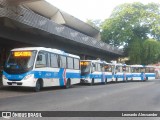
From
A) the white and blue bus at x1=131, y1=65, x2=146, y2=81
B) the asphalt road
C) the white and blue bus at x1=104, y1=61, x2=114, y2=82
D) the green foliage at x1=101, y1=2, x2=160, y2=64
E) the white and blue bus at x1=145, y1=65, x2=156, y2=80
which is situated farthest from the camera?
the green foliage at x1=101, y1=2, x2=160, y2=64

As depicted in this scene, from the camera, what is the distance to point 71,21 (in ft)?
170

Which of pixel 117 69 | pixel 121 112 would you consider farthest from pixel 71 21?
pixel 121 112

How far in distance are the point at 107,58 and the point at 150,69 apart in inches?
503

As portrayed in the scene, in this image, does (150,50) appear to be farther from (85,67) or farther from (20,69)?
(20,69)

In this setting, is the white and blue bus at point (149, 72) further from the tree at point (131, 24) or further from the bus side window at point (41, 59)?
the bus side window at point (41, 59)

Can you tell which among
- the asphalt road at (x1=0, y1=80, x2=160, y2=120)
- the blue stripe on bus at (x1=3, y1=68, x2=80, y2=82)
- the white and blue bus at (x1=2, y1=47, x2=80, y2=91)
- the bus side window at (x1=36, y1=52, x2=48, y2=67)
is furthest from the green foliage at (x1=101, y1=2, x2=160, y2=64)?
the asphalt road at (x1=0, y1=80, x2=160, y2=120)

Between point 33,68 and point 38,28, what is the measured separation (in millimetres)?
9163

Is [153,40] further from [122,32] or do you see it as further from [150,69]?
[150,69]

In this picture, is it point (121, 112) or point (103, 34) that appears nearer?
point (121, 112)

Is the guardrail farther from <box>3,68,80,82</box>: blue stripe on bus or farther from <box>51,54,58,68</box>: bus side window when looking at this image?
<box>3,68,80,82</box>: blue stripe on bus

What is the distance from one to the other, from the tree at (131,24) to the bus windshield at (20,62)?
139 ft

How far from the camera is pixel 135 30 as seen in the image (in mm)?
63562

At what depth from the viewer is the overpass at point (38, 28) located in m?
25.8

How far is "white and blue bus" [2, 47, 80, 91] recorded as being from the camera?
1997 cm
